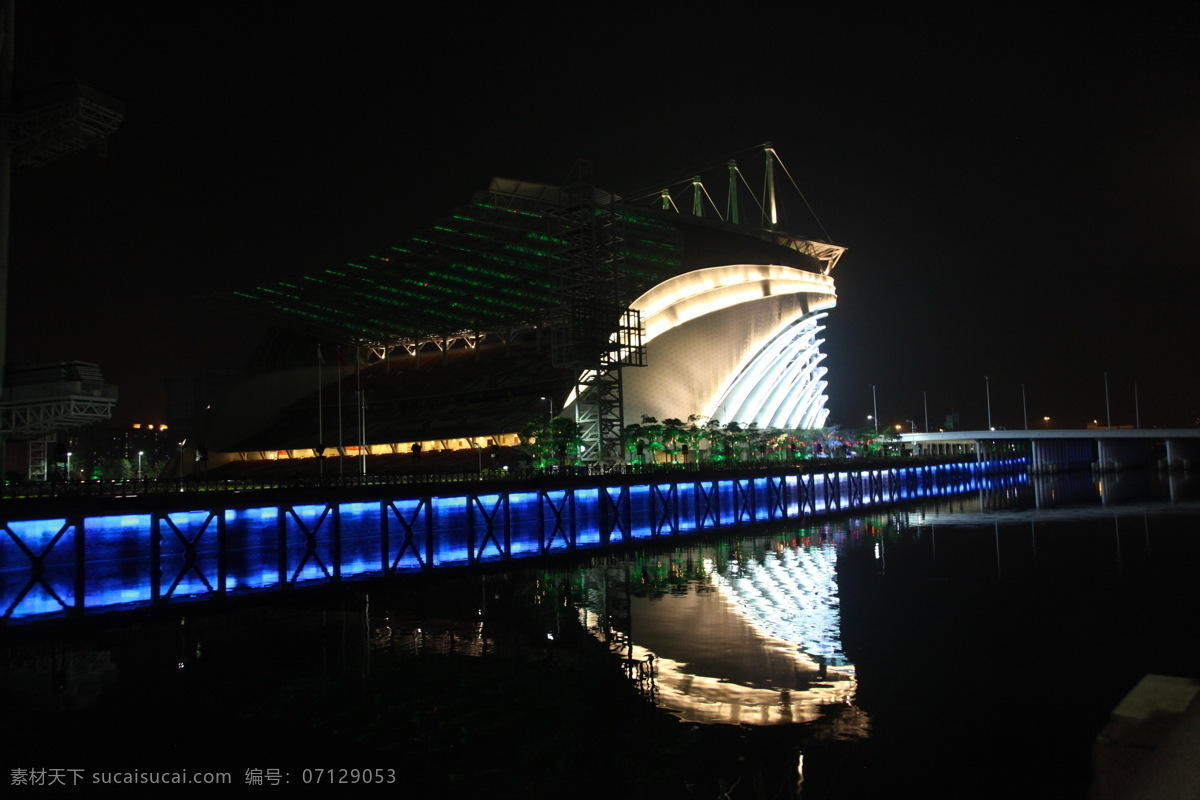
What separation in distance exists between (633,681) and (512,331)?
70658 mm

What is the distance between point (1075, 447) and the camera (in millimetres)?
157625

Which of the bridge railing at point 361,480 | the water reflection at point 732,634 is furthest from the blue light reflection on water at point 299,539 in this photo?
the water reflection at point 732,634

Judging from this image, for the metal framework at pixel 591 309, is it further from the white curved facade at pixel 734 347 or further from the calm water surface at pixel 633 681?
the calm water surface at pixel 633 681

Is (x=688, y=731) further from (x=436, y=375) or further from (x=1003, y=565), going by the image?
(x=436, y=375)

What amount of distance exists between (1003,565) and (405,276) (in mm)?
54851

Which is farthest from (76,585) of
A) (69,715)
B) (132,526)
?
(69,715)

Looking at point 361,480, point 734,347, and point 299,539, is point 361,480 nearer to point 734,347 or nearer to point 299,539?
point 299,539

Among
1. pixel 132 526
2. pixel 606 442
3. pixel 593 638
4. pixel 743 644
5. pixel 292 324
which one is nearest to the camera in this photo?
pixel 743 644

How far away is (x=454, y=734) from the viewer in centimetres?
1340

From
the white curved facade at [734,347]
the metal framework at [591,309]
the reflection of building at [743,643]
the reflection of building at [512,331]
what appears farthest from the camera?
the white curved facade at [734,347]

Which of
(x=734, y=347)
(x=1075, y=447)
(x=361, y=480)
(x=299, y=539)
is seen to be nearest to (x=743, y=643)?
(x=299, y=539)

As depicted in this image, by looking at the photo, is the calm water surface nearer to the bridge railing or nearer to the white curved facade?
the bridge railing

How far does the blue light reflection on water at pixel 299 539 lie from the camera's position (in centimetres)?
2306

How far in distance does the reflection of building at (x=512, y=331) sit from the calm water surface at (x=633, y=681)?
1129 inches
